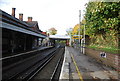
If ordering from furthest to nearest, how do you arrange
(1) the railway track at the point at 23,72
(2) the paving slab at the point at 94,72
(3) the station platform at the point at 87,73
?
1. (1) the railway track at the point at 23,72
2. (2) the paving slab at the point at 94,72
3. (3) the station platform at the point at 87,73

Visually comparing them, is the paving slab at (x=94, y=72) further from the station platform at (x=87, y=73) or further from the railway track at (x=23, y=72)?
the railway track at (x=23, y=72)

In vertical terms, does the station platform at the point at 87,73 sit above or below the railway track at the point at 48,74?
above

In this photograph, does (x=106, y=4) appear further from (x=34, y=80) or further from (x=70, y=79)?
(x=34, y=80)

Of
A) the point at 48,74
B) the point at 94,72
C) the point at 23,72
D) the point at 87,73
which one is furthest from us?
the point at 23,72

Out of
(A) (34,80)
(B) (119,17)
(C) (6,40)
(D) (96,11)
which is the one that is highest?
(D) (96,11)

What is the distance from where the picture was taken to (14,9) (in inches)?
1188

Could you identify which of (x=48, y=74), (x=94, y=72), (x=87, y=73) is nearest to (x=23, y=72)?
(x=48, y=74)

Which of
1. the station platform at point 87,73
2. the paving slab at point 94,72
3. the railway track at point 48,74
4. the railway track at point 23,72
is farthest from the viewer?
the railway track at point 48,74

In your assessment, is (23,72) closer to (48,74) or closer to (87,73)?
(48,74)

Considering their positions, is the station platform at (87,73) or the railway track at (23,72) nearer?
the station platform at (87,73)

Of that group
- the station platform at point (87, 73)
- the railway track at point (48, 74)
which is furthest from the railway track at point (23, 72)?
the station platform at point (87, 73)

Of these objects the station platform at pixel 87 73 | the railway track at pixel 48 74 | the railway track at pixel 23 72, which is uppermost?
the station platform at pixel 87 73

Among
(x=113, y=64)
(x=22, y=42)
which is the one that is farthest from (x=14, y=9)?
(x=113, y=64)

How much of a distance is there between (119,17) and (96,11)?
168 cm
